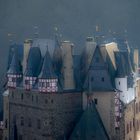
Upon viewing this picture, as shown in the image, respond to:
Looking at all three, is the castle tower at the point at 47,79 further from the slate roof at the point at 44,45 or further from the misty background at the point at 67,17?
the misty background at the point at 67,17

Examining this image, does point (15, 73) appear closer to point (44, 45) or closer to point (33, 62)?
point (33, 62)

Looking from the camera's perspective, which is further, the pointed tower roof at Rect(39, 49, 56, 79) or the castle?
the castle

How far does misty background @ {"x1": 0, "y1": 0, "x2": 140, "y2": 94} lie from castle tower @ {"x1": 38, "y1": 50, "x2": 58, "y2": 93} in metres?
40.2

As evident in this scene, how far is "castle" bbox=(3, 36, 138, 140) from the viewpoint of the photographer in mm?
47406

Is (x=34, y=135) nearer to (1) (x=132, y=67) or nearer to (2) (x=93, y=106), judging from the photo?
(2) (x=93, y=106)

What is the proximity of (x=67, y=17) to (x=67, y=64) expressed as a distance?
44316 millimetres

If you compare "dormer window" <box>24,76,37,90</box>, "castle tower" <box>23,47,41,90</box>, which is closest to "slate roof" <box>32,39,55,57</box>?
"castle tower" <box>23,47,41,90</box>

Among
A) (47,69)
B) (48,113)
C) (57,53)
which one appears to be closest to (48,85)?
(47,69)

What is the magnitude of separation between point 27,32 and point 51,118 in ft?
141

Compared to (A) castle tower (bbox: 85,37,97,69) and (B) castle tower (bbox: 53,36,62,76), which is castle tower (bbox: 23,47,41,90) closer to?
(B) castle tower (bbox: 53,36,62,76)

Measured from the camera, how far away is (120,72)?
49281 millimetres

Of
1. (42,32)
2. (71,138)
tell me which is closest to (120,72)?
(71,138)

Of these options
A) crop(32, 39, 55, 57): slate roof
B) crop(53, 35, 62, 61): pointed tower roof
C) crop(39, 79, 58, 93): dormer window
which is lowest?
crop(39, 79, 58, 93): dormer window

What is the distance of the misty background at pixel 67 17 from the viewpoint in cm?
8900
